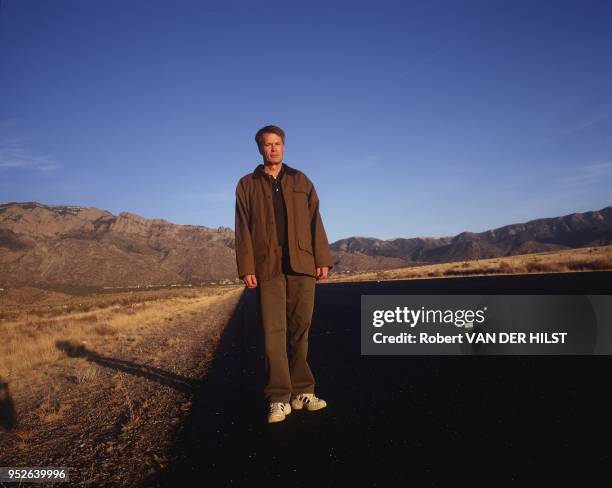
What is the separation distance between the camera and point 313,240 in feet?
12.5

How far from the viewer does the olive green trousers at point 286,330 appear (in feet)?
11.6

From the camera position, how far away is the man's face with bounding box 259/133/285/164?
367cm

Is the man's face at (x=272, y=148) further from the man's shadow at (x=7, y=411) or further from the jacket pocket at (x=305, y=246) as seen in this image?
the man's shadow at (x=7, y=411)

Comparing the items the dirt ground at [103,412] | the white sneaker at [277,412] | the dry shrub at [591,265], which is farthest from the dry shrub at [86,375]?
the dry shrub at [591,265]

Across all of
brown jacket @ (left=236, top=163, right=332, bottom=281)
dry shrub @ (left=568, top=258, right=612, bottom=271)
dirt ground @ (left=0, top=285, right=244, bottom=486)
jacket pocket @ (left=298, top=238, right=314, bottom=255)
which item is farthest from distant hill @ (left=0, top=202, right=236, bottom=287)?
jacket pocket @ (left=298, top=238, right=314, bottom=255)

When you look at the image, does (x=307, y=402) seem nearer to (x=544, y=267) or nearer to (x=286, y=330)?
(x=286, y=330)

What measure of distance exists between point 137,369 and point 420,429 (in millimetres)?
5410

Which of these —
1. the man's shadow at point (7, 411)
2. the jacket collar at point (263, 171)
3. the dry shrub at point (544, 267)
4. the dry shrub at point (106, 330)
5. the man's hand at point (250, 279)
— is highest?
the jacket collar at point (263, 171)

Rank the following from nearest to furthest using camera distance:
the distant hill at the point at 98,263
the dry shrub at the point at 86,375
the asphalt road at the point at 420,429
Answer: the asphalt road at the point at 420,429
the dry shrub at the point at 86,375
the distant hill at the point at 98,263

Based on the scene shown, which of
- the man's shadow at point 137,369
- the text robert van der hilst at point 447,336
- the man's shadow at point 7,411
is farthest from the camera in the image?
the man's shadow at point 137,369

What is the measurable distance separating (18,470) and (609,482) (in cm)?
360

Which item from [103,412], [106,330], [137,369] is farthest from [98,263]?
[103,412]

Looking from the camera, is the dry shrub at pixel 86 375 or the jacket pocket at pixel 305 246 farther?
the dry shrub at pixel 86 375

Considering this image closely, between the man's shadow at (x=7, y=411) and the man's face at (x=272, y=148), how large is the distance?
3.75 m
